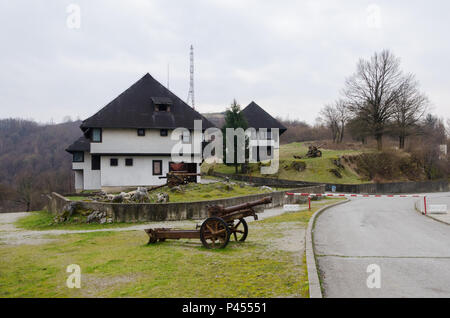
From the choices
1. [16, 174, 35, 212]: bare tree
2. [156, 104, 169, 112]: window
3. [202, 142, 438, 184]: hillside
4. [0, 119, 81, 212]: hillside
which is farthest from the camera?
[0, 119, 81, 212]: hillside

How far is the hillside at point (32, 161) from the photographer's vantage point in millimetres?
76188

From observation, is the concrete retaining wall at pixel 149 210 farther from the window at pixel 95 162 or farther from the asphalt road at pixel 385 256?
the window at pixel 95 162

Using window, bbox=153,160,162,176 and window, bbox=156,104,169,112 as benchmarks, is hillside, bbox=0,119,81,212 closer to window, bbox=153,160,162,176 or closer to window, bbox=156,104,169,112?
window, bbox=153,160,162,176

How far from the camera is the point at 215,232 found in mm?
10508

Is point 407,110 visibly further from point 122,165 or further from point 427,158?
point 122,165

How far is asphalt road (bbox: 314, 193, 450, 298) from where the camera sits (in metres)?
6.85

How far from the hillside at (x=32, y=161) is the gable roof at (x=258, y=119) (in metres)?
42.1

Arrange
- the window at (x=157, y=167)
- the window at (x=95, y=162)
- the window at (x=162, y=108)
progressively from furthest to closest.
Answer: the window at (x=95, y=162) < the window at (x=162, y=108) < the window at (x=157, y=167)

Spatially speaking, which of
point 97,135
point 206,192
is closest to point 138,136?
point 97,135

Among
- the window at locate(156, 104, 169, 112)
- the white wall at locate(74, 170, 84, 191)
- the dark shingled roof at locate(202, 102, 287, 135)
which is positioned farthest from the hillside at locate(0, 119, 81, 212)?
the window at locate(156, 104, 169, 112)

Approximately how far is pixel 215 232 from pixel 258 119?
53089mm

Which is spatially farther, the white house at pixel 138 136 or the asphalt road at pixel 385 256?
the white house at pixel 138 136

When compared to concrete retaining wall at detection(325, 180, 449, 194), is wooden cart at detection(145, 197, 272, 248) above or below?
above

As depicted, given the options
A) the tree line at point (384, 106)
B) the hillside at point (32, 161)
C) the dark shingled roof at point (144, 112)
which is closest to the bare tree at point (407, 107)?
the tree line at point (384, 106)
